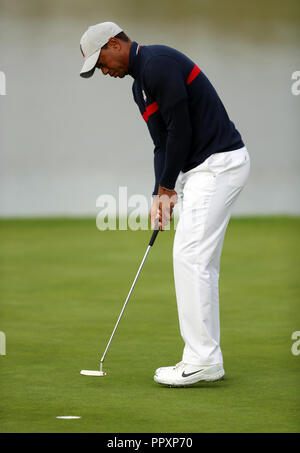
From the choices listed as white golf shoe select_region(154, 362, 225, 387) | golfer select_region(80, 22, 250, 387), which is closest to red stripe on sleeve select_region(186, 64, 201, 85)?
golfer select_region(80, 22, 250, 387)

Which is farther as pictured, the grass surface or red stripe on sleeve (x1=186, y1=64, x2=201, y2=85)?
red stripe on sleeve (x1=186, y1=64, x2=201, y2=85)

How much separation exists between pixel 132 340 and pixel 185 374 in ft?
3.19

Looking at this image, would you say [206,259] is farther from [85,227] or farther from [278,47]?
[278,47]

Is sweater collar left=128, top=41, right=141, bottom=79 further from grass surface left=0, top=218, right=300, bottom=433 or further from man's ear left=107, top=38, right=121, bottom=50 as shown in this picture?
grass surface left=0, top=218, right=300, bottom=433

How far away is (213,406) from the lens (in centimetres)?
348

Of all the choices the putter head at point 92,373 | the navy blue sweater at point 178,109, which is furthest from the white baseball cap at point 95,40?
the putter head at point 92,373

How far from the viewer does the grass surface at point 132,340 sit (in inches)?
132

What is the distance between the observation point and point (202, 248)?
12.5 ft

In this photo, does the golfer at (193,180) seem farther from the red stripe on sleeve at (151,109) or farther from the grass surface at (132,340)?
the grass surface at (132,340)

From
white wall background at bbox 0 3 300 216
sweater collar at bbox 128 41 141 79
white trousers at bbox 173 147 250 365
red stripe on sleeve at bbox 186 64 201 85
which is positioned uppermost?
white wall background at bbox 0 3 300 216

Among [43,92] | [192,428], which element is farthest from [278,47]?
[192,428]

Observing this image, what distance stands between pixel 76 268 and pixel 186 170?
3.82 m

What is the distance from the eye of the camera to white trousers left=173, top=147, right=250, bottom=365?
3.82 metres

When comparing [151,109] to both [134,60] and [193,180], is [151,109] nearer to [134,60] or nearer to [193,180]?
[134,60]
